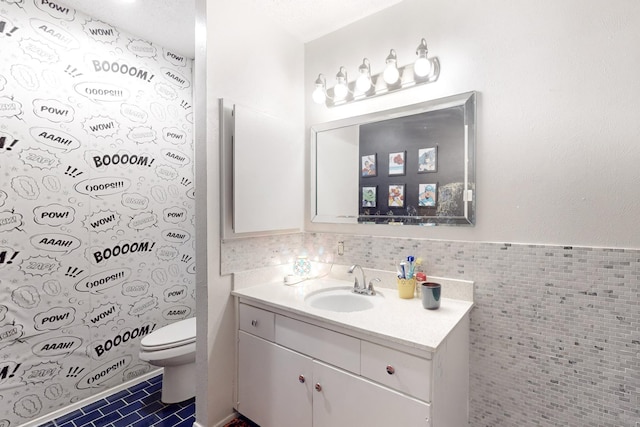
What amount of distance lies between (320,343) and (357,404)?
11.0 inches

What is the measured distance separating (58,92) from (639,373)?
3.19m

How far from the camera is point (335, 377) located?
4.26 feet

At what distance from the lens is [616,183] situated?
3.93 feet

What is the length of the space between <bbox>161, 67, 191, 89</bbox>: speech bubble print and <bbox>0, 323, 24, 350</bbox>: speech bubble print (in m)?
1.89

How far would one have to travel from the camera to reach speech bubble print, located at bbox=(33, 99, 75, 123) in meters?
1.72

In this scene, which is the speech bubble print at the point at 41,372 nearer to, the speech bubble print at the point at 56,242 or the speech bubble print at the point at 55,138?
the speech bubble print at the point at 56,242

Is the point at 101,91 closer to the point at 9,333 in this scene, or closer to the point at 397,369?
the point at 9,333

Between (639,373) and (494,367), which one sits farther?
(494,367)

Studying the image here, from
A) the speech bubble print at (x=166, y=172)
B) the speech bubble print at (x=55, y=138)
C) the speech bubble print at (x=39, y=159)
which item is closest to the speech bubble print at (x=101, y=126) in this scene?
the speech bubble print at (x=55, y=138)

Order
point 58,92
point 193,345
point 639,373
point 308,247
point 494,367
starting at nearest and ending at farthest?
1. point 639,373
2. point 494,367
3. point 58,92
4. point 193,345
5. point 308,247

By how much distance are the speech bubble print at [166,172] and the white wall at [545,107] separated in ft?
6.04

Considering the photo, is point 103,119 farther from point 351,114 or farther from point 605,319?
point 605,319

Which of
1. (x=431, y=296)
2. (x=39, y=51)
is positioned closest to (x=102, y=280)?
(x=39, y=51)

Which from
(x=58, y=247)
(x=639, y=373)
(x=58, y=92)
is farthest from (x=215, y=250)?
(x=639, y=373)
